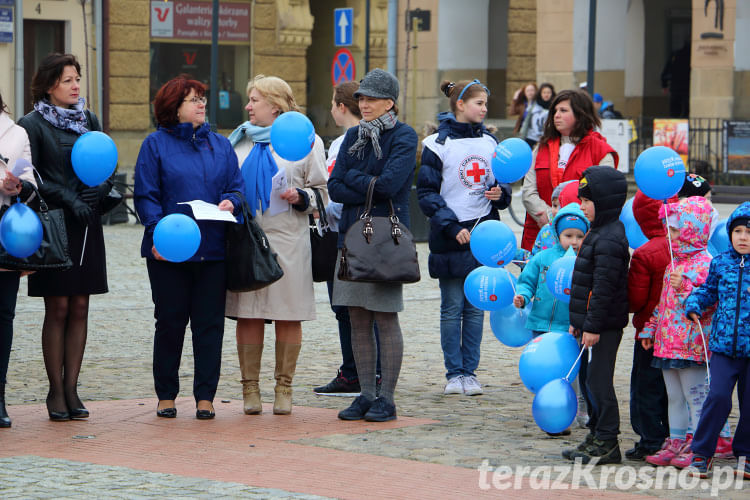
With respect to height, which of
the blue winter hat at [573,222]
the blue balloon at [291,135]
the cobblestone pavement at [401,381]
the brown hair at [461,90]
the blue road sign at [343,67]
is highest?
the blue road sign at [343,67]

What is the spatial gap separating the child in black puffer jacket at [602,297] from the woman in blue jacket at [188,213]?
2.07 metres

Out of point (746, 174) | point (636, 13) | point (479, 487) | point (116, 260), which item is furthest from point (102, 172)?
point (636, 13)

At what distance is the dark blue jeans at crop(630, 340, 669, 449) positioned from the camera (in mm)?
6844

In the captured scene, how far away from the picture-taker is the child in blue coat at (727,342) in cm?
632

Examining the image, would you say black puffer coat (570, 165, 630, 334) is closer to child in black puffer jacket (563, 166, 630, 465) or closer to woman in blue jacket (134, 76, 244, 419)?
child in black puffer jacket (563, 166, 630, 465)

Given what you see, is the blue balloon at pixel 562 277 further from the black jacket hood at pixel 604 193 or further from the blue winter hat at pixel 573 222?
the black jacket hood at pixel 604 193

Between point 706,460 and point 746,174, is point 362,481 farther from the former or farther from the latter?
point 746,174

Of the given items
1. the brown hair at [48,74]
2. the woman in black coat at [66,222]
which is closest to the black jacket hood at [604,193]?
the woman in black coat at [66,222]

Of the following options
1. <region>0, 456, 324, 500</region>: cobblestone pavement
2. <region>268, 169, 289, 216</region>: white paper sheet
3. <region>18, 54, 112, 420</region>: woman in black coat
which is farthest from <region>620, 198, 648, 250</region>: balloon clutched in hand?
<region>18, 54, 112, 420</region>: woman in black coat

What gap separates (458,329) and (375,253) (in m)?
1.49

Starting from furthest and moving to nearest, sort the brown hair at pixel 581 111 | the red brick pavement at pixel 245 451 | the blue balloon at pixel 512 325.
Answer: the brown hair at pixel 581 111
the blue balloon at pixel 512 325
the red brick pavement at pixel 245 451

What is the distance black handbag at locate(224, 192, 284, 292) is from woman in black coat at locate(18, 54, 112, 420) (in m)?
0.76

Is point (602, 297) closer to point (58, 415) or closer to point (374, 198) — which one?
point (374, 198)

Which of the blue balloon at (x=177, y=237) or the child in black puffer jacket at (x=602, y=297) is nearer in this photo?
the child in black puffer jacket at (x=602, y=297)
